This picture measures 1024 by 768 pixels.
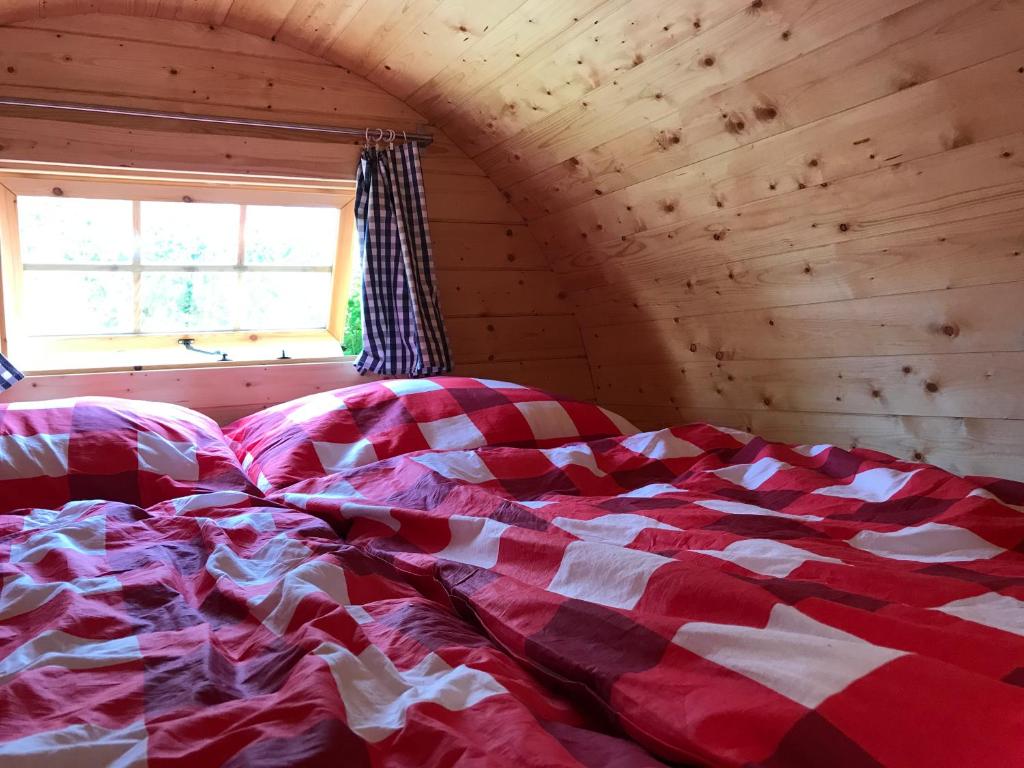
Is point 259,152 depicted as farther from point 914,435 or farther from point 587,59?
point 914,435

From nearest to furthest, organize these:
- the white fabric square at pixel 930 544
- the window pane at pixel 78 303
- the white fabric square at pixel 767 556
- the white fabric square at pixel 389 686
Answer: the white fabric square at pixel 389 686
the white fabric square at pixel 767 556
the white fabric square at pixel 930 544
the window pane at pixel 78 303

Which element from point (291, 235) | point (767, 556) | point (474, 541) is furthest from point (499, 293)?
point (767, 556)

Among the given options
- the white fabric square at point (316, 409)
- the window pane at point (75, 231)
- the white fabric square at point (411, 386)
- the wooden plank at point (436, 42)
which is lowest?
the white fabric square at point (316, 409)

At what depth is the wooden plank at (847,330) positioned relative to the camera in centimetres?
198

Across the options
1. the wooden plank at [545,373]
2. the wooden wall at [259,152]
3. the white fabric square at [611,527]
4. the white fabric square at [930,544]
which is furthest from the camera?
the wooden plank at [545,373]

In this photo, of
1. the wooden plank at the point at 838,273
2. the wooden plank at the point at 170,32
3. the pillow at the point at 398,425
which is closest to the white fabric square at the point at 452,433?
the pillow at the point at 398,425

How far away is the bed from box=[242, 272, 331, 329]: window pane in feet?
2.85

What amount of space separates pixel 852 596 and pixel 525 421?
4.57 ft

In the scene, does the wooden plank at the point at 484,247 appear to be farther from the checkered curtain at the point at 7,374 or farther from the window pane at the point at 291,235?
the checkered curtain at the point at 7,374

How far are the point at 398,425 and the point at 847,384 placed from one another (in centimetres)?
131

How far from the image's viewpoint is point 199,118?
2.67 meters

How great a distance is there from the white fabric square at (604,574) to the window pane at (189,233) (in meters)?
2.15

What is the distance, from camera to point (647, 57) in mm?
2111

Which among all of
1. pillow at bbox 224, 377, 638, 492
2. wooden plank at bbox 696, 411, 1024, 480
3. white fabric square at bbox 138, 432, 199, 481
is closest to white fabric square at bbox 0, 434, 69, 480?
white fabric square at bbox 138, 432, 199, 481
